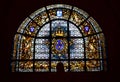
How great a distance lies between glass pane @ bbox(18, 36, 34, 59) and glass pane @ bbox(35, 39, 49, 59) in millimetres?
127

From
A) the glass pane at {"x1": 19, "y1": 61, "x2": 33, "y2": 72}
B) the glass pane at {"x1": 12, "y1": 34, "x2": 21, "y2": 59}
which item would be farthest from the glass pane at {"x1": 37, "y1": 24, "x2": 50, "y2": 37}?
the glass pane at {"x1": 19, "y1": 61, "x2": 33, "y2": 72}

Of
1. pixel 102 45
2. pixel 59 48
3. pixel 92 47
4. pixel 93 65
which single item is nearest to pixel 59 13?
pixel 59 48

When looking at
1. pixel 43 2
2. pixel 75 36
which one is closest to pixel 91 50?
pixel 75 36

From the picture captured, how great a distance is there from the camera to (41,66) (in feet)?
25.4

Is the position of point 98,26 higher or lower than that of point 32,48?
higher

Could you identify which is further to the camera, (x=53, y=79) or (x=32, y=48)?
(x=32, y=48)

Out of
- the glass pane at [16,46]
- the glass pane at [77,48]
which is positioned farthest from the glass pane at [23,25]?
the glass pane at [77,48]

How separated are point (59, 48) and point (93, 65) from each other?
0.91 m

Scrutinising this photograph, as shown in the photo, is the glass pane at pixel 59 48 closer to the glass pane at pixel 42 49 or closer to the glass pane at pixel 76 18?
the glass pane at pixel 42 49

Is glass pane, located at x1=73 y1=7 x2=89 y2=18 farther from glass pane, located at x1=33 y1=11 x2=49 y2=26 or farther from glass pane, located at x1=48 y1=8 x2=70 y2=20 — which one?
glass pane, located at x1=33 y1=11 x2=49 y2=26

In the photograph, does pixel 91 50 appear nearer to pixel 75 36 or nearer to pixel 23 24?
pixel 75 36

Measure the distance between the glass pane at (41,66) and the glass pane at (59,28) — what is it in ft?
2.43

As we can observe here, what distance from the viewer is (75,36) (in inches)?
315

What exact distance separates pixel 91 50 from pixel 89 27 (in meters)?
0.60
